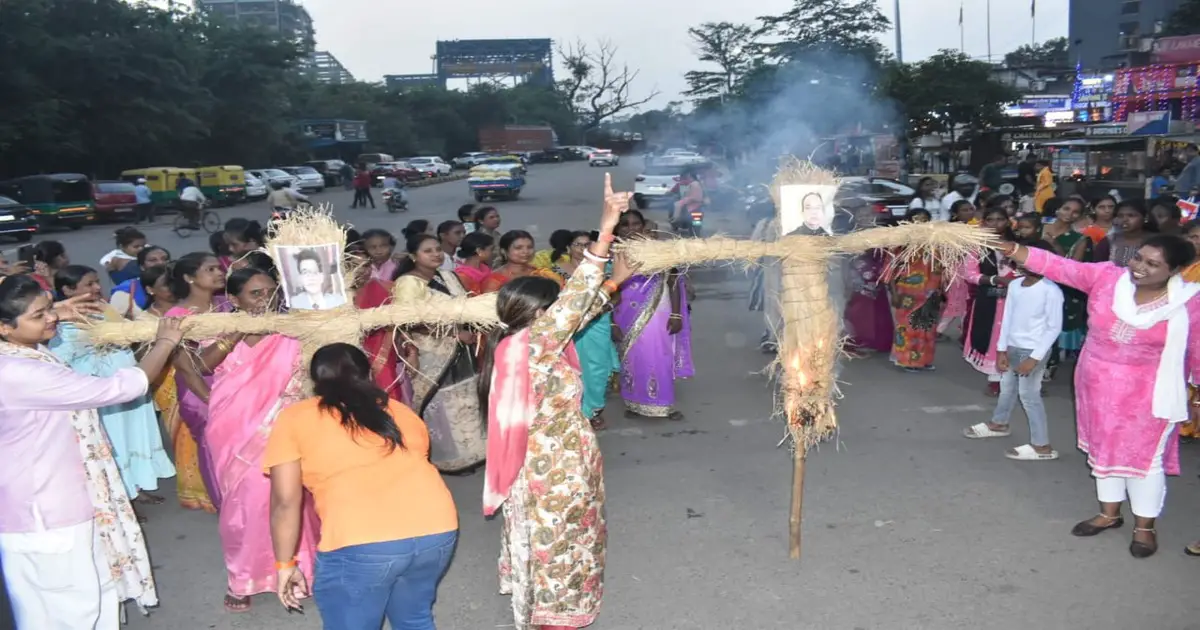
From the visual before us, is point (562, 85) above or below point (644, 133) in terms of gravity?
above

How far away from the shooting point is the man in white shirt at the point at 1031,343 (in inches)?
208

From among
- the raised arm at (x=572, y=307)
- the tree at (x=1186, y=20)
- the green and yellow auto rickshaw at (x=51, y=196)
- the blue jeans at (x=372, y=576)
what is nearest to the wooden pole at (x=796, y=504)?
the raised arm at (x=572, y=307)

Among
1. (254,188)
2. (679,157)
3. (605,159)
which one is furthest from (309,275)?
(605,159)

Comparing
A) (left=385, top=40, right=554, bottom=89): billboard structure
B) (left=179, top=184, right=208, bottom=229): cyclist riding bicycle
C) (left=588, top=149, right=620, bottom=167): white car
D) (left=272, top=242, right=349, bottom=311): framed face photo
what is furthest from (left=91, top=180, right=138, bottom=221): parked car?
(left=385, top=40, right=554, bottom=89): billboard structure

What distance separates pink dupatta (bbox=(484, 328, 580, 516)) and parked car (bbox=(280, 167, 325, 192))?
35.6m

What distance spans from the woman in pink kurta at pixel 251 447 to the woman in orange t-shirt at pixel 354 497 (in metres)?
1.10

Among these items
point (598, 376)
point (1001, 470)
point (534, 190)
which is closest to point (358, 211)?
point (534, 190)

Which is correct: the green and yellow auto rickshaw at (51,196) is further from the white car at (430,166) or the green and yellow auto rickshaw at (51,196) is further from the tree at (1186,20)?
the tree at (1186,20)

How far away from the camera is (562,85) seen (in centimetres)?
8362

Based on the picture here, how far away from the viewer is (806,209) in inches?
160

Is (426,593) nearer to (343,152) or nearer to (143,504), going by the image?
(143,504)

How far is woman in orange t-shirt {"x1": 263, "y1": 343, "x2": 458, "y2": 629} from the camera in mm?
2654

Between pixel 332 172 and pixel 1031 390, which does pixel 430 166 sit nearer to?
pixel 332 172

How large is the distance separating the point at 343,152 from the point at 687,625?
167ft
